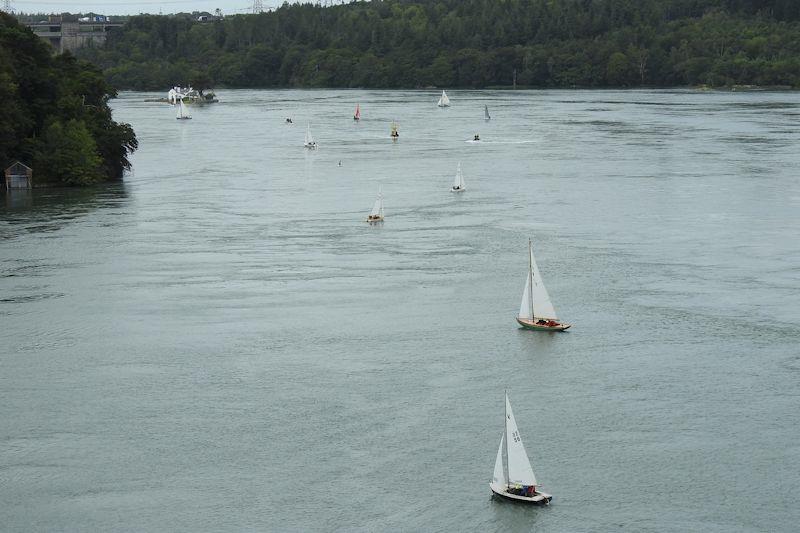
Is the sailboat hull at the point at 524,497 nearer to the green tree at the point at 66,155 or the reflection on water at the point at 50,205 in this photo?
the reflection on water at the point at 50,205

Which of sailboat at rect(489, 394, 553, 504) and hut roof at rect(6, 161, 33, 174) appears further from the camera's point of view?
hut roof at rect(6, 161, 33, 174)

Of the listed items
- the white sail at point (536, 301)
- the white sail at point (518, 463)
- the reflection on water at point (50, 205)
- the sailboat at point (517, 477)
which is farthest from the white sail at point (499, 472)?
the reflection on water at point (50, 205)

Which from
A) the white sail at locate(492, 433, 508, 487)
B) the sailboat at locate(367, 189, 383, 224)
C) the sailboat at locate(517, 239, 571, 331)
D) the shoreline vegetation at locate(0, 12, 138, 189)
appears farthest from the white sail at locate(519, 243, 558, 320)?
the shoreline vegetation at locate(0, 12, 138, 189)

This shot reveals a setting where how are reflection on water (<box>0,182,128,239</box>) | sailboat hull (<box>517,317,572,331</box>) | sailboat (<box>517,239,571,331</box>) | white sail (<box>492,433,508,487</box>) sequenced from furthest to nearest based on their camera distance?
reflection on water (<box>0,182,128,239</box>) → sailboat (<box>517,239,571,331</box>) → sailboat hull (<box>517,317,572,331</box>) → white sail (<box>492,433,508,487</box>)

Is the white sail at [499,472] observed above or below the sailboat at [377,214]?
below

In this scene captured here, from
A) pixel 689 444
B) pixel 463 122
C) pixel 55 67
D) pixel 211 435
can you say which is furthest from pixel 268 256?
pixel 463 122

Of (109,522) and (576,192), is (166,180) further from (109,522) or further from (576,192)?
(109,522)

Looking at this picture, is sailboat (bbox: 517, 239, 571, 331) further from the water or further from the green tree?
the green tree
